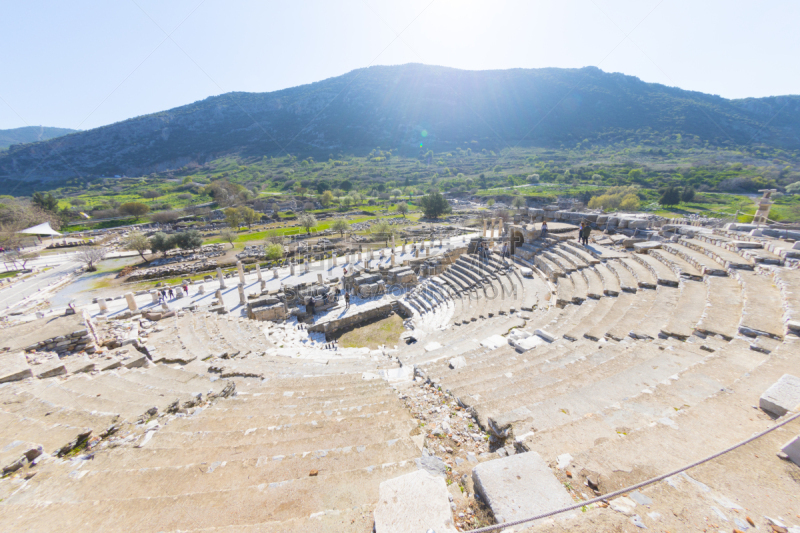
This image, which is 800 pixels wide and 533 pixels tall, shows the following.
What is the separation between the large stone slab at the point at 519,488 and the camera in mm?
2926

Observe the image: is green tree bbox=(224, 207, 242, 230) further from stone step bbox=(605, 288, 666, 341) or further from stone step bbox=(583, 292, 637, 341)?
stone step bbox=(605, 288, 666, 341)

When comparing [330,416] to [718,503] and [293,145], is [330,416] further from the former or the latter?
[293,145]

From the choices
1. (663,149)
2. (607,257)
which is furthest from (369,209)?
(663,149)

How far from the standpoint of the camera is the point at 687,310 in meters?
8.64

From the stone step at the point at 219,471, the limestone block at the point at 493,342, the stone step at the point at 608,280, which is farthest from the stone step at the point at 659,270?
the stone step at the point at 219,471

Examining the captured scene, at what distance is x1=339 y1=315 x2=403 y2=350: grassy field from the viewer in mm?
15398

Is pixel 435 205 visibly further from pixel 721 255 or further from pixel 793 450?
pixel 793 450

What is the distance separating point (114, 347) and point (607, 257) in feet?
75.3

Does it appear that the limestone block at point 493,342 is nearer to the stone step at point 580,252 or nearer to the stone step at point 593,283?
the stone step at point 593,283

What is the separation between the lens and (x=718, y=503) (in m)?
2.84

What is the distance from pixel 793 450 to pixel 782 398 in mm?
1435

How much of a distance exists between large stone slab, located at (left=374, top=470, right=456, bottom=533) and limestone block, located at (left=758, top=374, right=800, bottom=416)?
201 inches

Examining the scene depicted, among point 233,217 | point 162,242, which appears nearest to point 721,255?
point 162,242

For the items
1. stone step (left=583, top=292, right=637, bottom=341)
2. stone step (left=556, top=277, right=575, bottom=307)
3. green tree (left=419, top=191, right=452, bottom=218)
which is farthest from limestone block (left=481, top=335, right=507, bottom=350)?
green tree (left=419, top=191, right=452, bottom=218)
